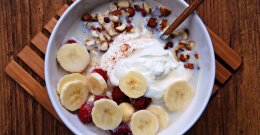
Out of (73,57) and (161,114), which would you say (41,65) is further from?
(161,114)

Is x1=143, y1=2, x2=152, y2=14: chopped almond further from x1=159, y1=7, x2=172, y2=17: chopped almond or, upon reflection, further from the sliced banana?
the sliced banana

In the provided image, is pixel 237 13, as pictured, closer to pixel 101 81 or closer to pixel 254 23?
pixel 254 23

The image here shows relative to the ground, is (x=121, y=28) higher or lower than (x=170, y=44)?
higher

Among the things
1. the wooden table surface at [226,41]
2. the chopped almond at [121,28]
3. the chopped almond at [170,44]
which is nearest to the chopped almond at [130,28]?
the chopped almond at [121,28]

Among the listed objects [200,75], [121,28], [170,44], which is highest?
[121,28]


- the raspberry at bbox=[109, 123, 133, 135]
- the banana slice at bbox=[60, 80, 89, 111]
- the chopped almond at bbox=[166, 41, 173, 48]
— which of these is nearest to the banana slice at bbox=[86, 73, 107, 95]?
the banana slice at bbox=[60, 80, 89, 111]

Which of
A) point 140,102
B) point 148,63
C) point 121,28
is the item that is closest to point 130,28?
point 121,28

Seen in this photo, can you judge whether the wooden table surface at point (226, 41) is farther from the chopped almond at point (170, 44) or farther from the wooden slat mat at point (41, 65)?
the chopped almond at point (170, 44)
